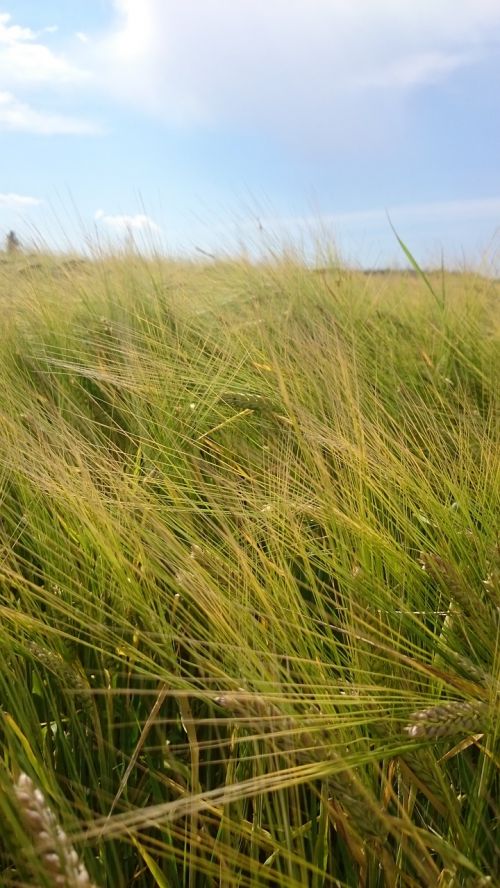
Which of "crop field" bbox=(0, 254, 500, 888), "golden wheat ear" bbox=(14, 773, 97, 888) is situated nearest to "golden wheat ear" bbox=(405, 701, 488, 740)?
"crop field" bbox=(0, 254, 500, 888)

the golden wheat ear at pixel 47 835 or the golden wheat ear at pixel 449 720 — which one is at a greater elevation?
the golden wheat ear at pixel 47 835

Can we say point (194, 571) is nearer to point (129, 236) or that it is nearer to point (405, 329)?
point (405, 329)

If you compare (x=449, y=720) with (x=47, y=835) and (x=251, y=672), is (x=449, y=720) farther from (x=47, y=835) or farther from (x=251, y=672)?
(x=47, y=835)

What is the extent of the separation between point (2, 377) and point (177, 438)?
418 millimetres

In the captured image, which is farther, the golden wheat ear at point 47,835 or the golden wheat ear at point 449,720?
the golden wheat ear at point 449,720

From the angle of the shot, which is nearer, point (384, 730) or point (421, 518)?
point (384, 730)

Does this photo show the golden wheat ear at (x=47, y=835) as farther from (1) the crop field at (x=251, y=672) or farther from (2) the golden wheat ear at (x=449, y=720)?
(2) the golden wheat ear at (x=449, y=720)

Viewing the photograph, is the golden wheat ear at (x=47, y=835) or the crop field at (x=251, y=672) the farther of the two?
the crop field at (x=251, y=672)

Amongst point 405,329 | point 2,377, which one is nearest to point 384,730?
point 2,377

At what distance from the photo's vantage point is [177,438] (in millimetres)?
1163

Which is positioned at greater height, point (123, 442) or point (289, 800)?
point (123, 442)

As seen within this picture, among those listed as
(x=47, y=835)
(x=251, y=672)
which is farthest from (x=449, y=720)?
(x=47, y=835)

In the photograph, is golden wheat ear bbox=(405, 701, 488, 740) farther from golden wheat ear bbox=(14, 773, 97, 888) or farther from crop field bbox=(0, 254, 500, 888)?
golden wheat ear bbox=(14, 773, 97, 888)

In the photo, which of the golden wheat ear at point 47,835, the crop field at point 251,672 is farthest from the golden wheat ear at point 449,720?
the golden wheat ear at point 47,835
